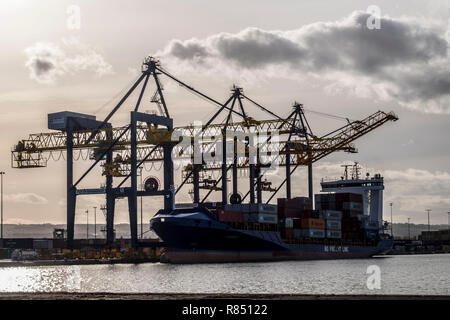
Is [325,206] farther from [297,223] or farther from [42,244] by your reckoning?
[42,244]

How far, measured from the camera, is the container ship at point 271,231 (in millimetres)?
88562

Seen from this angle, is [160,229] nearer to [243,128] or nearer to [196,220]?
[196,220]

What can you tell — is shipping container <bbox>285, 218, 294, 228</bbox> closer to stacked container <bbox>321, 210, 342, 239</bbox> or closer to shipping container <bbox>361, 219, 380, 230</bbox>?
stacked container <bbox>321, 210, 342, 239</bbox>

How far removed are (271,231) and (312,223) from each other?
34.6 feet

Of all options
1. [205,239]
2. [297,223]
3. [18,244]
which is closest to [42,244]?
[18,244]

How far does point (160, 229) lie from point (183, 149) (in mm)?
12666

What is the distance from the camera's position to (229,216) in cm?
9062

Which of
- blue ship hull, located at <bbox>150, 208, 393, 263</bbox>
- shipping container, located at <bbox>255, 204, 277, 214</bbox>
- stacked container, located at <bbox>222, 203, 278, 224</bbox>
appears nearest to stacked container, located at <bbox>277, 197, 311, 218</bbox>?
shipping container, located at <bbox>255, 204, 277, 214</bbox>

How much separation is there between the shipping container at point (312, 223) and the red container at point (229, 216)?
13249 millimetres

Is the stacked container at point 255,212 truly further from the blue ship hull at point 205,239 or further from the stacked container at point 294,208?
the stacked container at point 294,208

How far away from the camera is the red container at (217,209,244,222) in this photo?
8938 cm

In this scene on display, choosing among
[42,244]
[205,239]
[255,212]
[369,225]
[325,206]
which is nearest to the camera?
[205,239]

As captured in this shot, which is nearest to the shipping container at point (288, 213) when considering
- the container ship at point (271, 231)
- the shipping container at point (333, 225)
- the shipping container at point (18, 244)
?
the container ship at point (271, 231)
